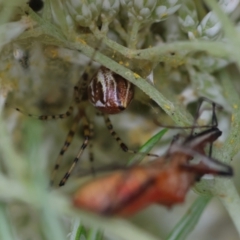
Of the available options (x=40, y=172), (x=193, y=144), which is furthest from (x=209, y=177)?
(x=40, y=172)

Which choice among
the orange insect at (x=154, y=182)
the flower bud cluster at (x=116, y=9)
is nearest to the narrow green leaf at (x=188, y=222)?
the orange insect at (x=154, y=182)

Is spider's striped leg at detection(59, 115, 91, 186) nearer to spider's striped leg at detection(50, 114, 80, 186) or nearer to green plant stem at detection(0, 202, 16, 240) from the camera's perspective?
spider's striped leg at detection(50, 114, 80, 186)

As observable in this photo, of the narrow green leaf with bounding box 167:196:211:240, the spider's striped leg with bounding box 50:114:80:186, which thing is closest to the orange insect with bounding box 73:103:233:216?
the narrow green leaf with bounding box 167:196:211:240

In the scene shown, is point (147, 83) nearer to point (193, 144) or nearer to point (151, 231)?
point (193, 144)

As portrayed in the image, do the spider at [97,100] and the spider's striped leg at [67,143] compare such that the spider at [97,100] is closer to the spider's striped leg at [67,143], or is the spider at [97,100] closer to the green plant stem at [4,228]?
the spider's striped leg at [67,143]

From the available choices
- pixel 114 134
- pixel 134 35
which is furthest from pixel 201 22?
pixel 114 134
